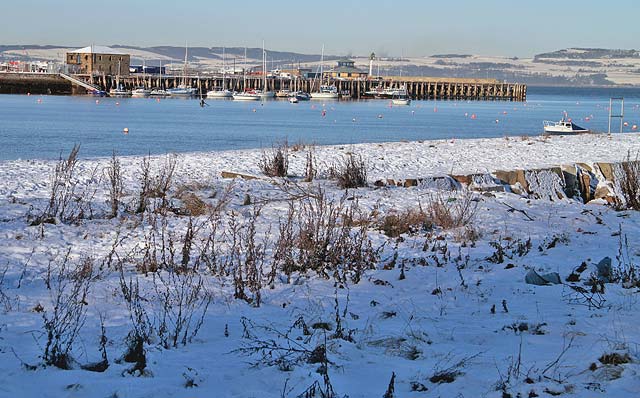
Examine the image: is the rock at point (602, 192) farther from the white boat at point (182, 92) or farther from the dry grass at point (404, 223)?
the white boat at point (182, 92)

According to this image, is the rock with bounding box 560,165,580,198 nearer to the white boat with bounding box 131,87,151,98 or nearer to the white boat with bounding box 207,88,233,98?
the white boat with bounding box 207,88,233,98

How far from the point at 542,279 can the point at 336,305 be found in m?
2.12

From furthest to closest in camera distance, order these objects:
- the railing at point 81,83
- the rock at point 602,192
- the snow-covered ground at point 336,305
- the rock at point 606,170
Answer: the railing at point 81,83 < the rock at point 606,170 < the rock at point 602,192 < the snow-covered ground at point 336,305

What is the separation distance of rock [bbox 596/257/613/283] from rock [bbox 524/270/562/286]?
38 centimetres

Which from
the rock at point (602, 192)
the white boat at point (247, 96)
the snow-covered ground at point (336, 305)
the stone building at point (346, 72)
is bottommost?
the white boat at point (247, 96)

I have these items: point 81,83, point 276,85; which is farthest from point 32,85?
point 276,85

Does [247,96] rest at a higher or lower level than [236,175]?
lower

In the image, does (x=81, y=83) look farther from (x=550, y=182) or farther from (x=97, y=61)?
(x=550, y=182)

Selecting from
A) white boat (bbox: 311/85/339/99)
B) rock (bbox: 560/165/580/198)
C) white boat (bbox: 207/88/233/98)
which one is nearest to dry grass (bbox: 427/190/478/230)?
rock (bbox: 560/165/580/198)

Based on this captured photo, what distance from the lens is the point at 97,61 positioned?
130125 millimetres

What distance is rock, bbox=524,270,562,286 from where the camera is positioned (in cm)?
720

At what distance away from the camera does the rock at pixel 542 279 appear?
720 cm

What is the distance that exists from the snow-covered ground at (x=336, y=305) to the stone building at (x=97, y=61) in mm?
122964

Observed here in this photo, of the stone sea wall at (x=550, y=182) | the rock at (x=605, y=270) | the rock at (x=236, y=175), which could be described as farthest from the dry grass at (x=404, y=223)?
the rock at (x=236, y=175)
